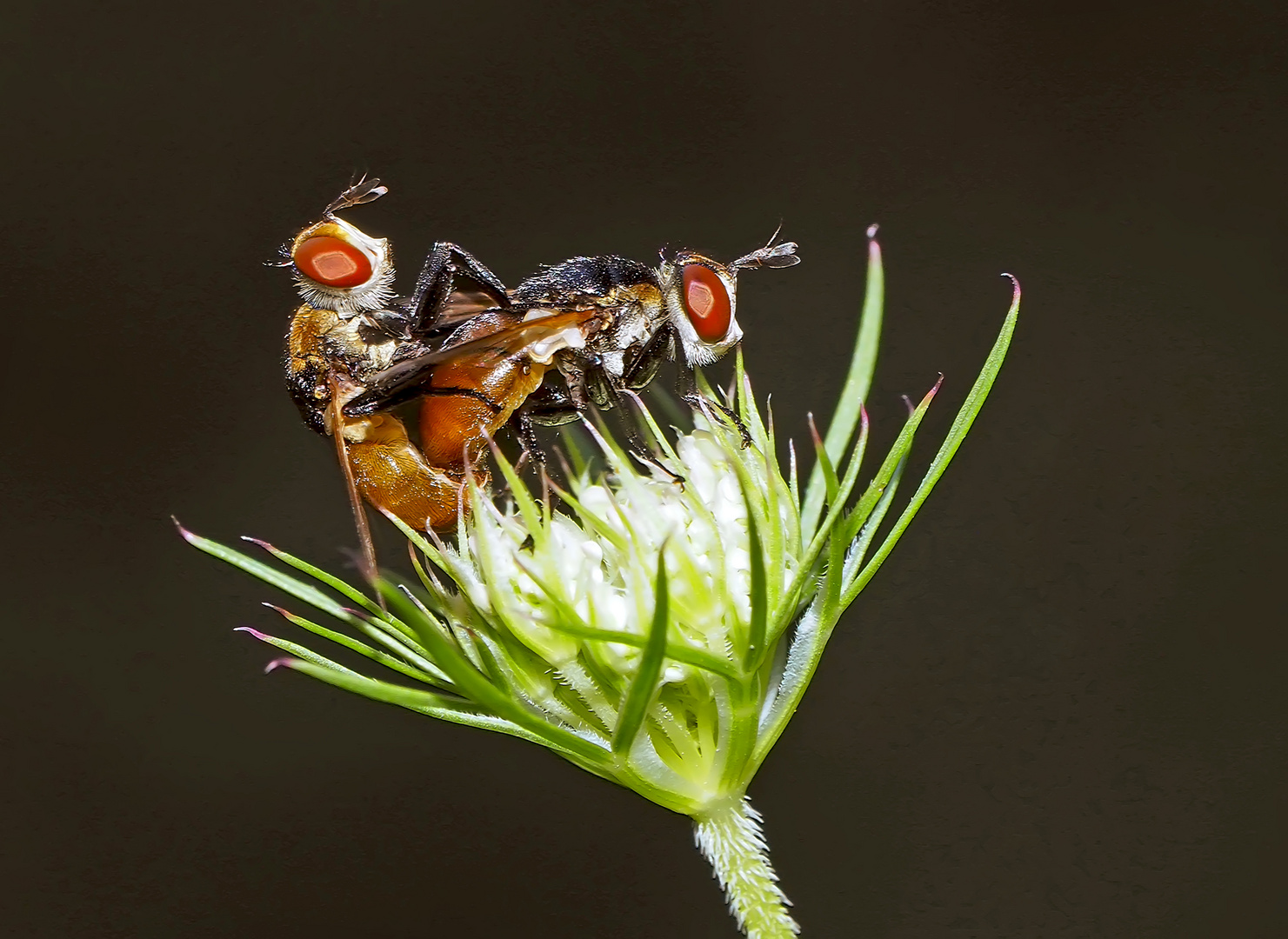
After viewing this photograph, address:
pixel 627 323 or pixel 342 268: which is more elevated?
pixel 627 323

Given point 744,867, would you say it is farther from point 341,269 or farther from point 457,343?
point 341,269

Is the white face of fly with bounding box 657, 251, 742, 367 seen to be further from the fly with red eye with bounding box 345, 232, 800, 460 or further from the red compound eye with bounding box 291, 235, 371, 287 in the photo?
the red compound eye with bounding box 291, 235, 371, 287

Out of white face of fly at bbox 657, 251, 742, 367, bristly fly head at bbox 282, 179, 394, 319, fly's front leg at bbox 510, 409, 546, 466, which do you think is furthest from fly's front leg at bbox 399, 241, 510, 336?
white face of fly at bbox 657, 251, 742, 367

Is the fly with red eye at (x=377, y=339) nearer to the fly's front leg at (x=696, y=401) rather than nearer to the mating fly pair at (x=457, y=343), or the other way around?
the mating fly pair at (x=457, y=343)

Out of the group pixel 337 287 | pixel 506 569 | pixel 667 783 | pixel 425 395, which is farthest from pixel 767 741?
pixel 337 287

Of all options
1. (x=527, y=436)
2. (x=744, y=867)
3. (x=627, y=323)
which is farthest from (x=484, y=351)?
(x=744, y=867)

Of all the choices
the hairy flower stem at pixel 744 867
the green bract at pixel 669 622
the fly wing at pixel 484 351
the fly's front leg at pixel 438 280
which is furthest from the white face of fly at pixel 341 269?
the hairy flower stem at pixel 744 867
